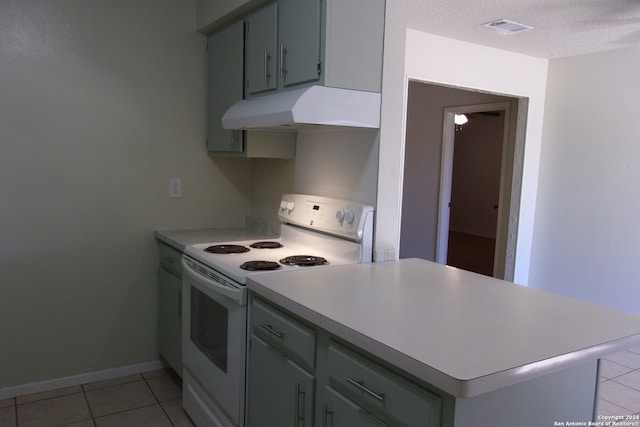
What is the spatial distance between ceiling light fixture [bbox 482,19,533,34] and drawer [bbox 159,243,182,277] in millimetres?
2378

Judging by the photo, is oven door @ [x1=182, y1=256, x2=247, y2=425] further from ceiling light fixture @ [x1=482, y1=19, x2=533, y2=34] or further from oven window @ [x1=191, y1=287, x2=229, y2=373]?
ceiling light fixture @ [x1=482, y1=19, x2=533, y2=34]

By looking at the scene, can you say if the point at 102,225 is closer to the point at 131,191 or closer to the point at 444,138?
the point at 131,191

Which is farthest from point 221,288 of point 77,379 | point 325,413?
point 77,379

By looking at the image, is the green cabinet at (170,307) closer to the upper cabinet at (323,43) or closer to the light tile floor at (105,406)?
the light tile floor at (105,406)

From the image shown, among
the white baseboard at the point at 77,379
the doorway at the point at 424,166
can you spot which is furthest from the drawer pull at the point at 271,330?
the doorway at the point at 424,166

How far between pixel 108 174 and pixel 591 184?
3.57 m

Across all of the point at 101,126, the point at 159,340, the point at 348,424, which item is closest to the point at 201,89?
the point at 101,126

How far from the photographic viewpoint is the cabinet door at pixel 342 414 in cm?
136

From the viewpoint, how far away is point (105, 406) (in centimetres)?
265

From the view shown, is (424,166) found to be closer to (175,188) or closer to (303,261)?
(175,188)

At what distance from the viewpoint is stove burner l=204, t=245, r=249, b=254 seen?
8.02 ft

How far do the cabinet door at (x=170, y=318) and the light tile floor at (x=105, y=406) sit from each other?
0.55 ft

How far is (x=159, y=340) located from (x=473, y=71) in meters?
2.97

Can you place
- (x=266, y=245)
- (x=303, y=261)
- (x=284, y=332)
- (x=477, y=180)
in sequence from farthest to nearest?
(x=477, y=180), (x=266, y=245), (x=303, y=261), (x=284, y=332)
